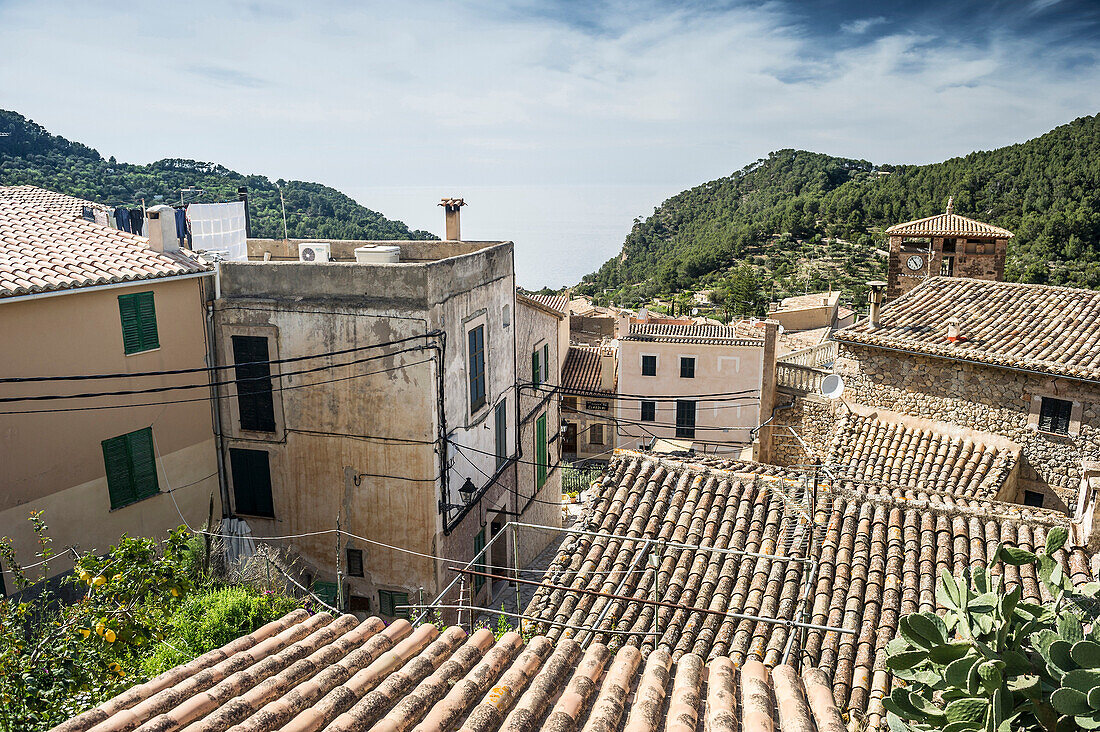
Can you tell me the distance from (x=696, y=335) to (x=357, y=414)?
16.1 m

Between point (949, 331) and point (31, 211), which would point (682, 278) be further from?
point (31, 211)

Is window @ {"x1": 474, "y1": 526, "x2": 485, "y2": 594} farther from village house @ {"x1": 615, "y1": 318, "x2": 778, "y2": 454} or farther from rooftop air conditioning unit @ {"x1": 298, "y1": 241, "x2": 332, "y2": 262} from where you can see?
village house @ {"x1": 615, "y1": 318, "x2": 778, "y2": 454}

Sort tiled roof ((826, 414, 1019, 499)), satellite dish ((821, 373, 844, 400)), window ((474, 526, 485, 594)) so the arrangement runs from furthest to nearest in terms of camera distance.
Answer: satellite dish ((821, 373, 844, 400))
window ((474, 526, 485, 594))
tiled roof ((826, 414, 1019, 499))

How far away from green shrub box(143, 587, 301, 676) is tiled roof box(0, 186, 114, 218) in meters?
8.02

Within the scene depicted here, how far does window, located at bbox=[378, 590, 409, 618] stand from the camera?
12567 millimetres

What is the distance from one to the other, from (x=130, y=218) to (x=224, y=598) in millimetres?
7515

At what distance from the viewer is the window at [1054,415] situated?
1334 centimetres

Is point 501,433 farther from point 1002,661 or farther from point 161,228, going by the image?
point 1002,661

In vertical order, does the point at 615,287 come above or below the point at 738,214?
below

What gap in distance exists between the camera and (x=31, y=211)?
11766mm

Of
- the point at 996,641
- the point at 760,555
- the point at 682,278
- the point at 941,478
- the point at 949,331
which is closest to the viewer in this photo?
the point at 996,641

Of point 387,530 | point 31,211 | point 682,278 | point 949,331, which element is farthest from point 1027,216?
point 31,211

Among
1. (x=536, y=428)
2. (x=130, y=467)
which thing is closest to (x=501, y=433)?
(x=536, y=428)

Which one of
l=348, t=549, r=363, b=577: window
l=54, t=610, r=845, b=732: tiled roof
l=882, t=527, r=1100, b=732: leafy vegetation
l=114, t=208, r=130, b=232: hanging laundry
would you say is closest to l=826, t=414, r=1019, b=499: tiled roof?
l=348, t=549, r=363, b=577: window
